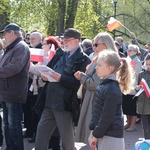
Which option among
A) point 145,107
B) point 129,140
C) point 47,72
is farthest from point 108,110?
point 129,140

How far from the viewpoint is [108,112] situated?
379 cm

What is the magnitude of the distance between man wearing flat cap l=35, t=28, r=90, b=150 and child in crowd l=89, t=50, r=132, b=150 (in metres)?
0.97

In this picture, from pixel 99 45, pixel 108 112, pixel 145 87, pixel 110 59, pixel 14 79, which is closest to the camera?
pixel 108 112

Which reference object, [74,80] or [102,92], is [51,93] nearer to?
[74,80]

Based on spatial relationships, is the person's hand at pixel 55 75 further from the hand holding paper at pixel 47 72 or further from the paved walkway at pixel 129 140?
the paved walkway at pixel 129 140

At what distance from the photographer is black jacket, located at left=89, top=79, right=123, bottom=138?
3.80m

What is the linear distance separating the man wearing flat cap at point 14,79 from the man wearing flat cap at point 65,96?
0.54 meters

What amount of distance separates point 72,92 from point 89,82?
50 centimetres

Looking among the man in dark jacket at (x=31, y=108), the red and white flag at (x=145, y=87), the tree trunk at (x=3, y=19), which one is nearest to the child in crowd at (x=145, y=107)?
the red and white flag at (x=145, y=87)

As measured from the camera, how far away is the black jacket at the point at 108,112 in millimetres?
3799

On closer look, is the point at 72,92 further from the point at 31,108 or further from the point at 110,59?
the point at 31,108

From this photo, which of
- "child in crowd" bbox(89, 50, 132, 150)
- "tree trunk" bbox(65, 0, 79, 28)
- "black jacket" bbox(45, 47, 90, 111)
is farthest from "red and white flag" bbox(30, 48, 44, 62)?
"tree trunk" bbox(65, 0, 79, 28)

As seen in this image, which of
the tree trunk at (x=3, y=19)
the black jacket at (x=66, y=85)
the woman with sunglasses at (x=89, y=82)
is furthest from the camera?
the tree trunk at (x=3, y=19)

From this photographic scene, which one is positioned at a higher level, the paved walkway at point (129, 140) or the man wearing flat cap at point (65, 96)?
the man wearing flat cap at point (65, 96)
